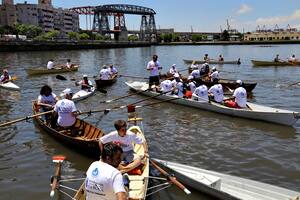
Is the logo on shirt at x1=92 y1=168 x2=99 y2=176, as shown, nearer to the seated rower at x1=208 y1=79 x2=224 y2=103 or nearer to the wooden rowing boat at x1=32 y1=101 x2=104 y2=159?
the wooden rowing boat at x1=32 y1=101 x2=104 y2=159

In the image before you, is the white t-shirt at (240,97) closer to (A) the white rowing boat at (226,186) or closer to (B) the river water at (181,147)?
(B) the river water at (181,147)

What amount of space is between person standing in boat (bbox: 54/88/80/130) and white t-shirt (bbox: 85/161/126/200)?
331 inches

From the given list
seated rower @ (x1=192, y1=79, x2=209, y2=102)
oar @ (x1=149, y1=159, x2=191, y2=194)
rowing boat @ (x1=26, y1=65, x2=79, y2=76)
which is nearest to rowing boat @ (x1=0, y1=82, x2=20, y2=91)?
rowing boat @ (x1=26, y1=65, x2=79, y2=76)

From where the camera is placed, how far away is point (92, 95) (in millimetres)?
26984

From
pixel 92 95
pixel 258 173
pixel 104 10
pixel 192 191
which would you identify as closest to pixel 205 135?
pixel 258 173

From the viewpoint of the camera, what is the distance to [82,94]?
83.4 ft

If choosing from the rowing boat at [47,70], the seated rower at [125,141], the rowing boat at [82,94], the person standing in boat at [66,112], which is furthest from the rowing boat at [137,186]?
the rowing boat at [47,70]

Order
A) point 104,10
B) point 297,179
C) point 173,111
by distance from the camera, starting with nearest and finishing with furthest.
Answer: point 297,179
point 173,111
point 104,10

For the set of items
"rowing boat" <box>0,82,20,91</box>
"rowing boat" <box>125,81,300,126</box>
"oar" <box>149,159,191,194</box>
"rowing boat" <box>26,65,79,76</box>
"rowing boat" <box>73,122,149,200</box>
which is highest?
"rowing boat" <box>26,65,79,76</box>

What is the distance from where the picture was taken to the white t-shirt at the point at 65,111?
14.5 meters

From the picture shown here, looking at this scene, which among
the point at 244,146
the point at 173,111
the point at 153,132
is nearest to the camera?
the point at 244,146

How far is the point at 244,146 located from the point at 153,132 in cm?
441

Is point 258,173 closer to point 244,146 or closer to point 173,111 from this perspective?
point 244,146

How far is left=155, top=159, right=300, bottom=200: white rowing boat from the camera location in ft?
31.9
